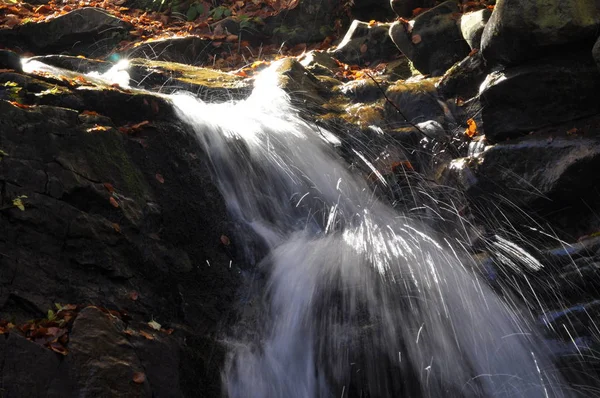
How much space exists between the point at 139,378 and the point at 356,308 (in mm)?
1408

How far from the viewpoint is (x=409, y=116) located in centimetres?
599

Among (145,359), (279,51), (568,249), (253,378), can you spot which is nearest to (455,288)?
(568,249)

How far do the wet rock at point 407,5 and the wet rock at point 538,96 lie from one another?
96.4 inches

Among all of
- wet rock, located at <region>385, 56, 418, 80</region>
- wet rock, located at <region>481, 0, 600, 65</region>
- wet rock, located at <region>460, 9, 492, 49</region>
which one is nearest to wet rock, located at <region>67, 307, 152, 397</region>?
wet rock, located at <region>481, 0, 600, 65</region>

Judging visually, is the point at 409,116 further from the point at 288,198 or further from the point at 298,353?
the point at 298,353

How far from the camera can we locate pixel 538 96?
489 centimetres

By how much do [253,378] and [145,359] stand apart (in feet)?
2.28

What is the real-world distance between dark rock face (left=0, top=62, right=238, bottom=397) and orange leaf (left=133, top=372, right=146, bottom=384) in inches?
1.0

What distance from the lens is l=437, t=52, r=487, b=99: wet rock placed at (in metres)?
5.89

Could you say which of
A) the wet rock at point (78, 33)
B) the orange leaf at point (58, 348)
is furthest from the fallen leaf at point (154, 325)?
the wet rock at point (78, 33)

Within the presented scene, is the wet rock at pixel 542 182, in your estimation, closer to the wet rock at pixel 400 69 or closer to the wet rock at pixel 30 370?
the wet rock at pixel 400 69

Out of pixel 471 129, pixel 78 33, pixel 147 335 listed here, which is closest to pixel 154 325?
pixel 147 335

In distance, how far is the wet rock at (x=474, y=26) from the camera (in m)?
6.05

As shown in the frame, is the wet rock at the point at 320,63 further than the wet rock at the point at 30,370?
Yes
